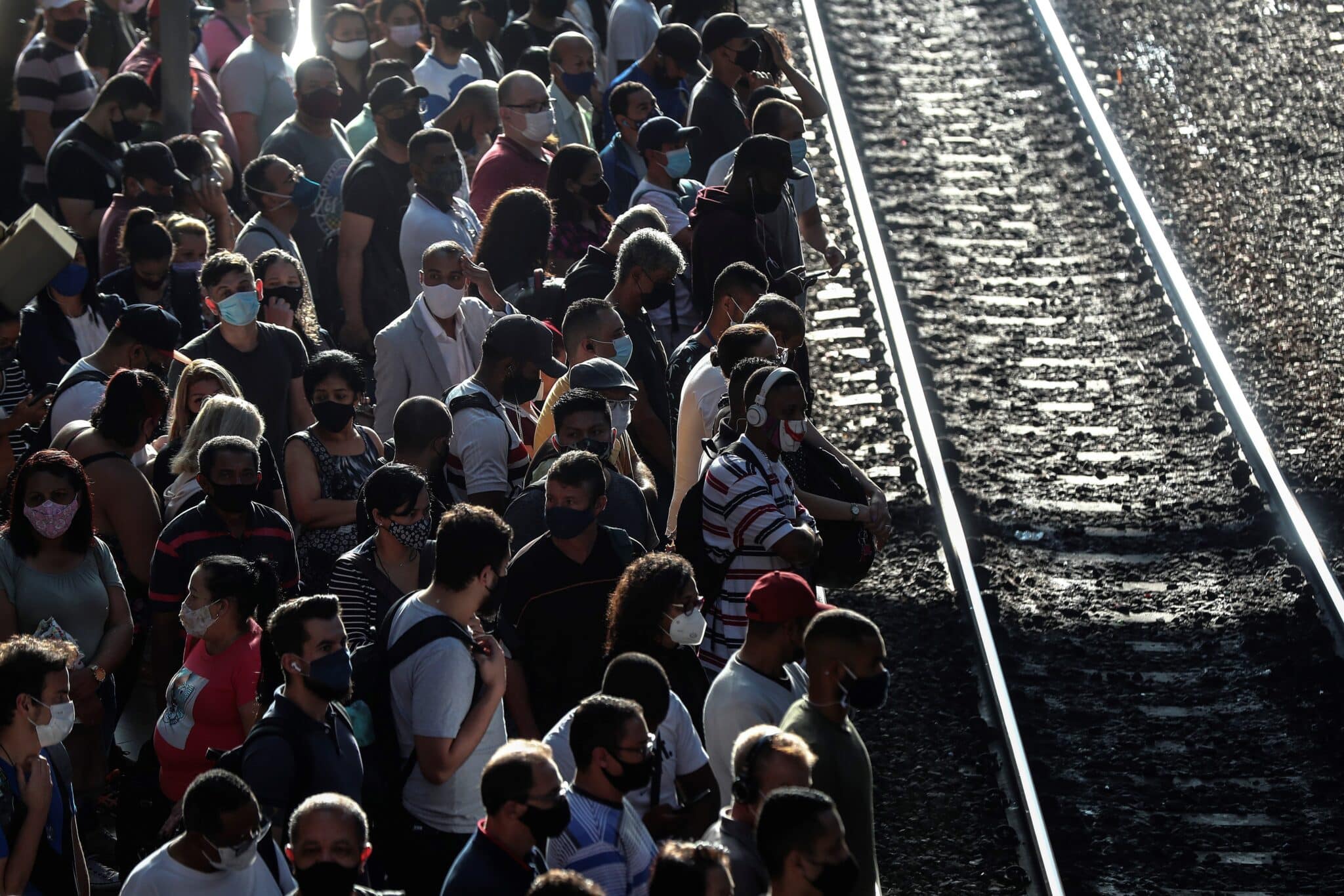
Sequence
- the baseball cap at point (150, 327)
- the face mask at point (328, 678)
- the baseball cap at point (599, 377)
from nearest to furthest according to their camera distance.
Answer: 1. the face mask at point (328, 678)
2. the baseball cap at point (599, 377)
3. the baseball cap at point (150, 327)

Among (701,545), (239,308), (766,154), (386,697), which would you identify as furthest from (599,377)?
(766,154)

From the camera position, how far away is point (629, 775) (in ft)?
18.3

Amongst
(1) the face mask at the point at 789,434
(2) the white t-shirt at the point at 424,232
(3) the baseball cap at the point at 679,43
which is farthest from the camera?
(3) the baseball cap at the point at 679,43

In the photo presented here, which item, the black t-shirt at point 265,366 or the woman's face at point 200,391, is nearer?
the woman's face at point 200,391

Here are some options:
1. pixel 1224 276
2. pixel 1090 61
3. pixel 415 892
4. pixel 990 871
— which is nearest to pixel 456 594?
pixel 415 892

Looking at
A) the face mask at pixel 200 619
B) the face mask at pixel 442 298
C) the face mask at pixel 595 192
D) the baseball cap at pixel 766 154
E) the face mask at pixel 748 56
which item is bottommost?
the face mask at pixel 200 619

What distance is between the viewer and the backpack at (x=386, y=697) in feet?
20.0

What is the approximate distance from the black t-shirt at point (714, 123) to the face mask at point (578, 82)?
2.98 feet

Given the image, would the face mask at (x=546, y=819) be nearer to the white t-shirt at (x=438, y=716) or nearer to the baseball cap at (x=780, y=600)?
the white t-shirt at (x=438, y=716)

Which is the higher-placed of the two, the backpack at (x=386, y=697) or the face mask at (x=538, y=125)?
the face mask at (x=538, y=125)

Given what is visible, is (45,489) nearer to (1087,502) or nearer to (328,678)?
(328,678)

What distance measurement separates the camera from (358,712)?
6098mm

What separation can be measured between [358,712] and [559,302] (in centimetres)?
447

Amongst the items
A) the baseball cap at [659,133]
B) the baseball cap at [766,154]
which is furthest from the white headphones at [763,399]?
the baseball cap at [659,133]
